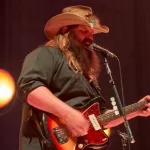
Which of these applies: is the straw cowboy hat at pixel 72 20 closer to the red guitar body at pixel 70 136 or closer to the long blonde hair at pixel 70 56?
the long blonde hair at pixel 70 56

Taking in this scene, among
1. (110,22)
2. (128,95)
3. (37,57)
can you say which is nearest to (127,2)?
(110,22)

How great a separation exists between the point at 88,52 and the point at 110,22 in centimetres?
138

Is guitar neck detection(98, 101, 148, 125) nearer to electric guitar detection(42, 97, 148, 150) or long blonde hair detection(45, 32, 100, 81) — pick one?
electric guitar detection(42, 97, 148, 150)

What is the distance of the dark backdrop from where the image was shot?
10.0 ft

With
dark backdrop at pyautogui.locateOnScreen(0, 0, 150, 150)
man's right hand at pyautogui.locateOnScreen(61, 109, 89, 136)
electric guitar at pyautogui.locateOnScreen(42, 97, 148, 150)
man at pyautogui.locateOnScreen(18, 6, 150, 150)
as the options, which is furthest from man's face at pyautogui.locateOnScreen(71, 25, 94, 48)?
dark backdrop at pyautogui.locateOnScreen(0, 0, 150, 150)

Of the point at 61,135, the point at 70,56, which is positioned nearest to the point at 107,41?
the point at 70,56

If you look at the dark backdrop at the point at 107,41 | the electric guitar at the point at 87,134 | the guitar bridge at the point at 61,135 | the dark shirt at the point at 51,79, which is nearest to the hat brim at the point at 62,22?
the dark shirt at the point at 51,79

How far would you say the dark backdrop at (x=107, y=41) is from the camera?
306 centimetres

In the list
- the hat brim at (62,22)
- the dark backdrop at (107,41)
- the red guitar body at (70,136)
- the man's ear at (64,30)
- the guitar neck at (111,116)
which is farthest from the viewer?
the dark backdrop at (107,41)

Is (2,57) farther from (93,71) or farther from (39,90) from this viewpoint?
(39,90)

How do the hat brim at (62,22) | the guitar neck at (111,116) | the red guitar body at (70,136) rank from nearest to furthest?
the red guitar body at (70,136) < the guitar neck at (111,116) < the hat brim at (62,22)

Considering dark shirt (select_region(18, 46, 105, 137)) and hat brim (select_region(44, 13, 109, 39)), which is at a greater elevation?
hat brim (select_region(44, 13, 109, 39))

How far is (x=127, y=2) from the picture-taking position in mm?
3652

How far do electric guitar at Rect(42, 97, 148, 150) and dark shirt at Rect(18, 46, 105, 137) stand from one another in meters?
0.07
